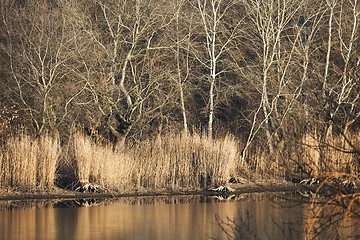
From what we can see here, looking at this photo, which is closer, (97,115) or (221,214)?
(221,214)

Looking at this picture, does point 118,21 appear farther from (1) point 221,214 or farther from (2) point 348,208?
(2) point 348,208

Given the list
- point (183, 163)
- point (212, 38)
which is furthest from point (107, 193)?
point (212, 38)

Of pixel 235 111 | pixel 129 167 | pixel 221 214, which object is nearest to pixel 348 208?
pixel 221 214

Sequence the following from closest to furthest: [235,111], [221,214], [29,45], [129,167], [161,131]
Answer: [221,214] → [129,167] → [29,45] → [161,131] → [235,111]

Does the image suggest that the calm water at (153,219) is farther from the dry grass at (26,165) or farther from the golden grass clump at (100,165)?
the dry grass at (26,165)

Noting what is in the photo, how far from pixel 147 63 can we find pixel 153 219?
11.7m

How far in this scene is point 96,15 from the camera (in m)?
27.5

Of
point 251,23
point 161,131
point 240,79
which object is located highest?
point 251,23

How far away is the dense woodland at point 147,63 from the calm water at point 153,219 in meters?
5.62

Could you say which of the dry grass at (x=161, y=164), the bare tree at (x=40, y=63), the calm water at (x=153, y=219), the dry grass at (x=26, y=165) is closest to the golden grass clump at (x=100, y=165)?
the dry grass at (x=161, y=164)

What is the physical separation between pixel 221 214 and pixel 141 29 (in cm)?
1148

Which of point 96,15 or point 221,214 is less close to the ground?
point 96,15

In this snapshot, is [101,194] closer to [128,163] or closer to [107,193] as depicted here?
[107,193]

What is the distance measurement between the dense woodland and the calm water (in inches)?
221
